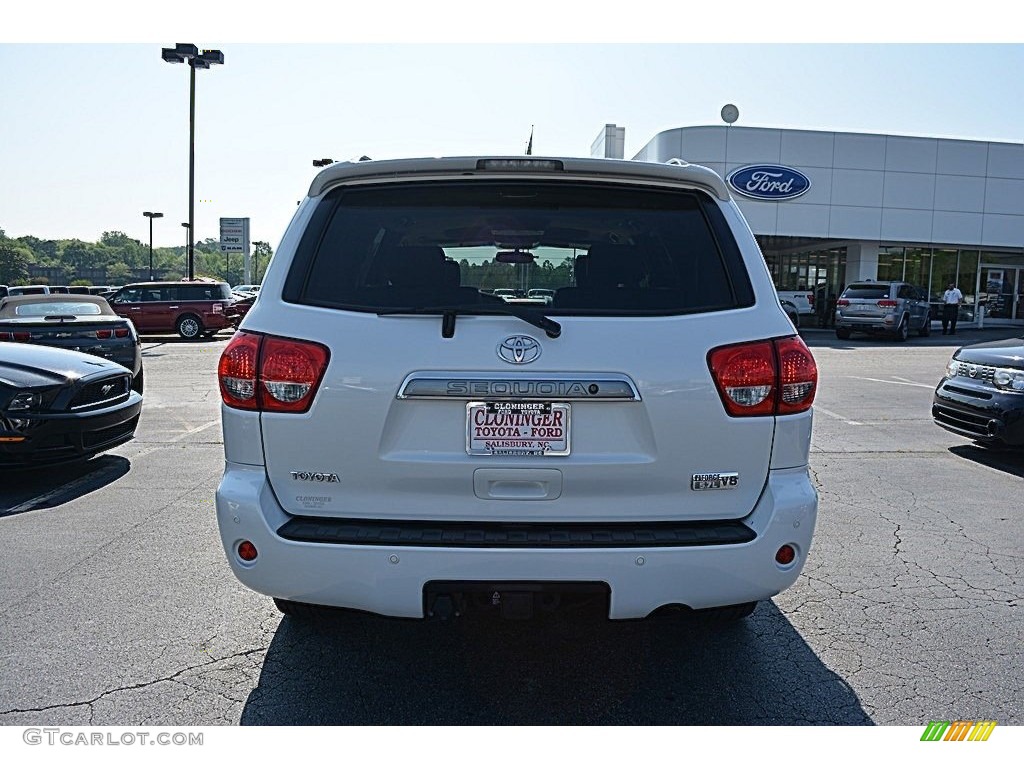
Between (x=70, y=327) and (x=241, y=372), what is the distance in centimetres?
874

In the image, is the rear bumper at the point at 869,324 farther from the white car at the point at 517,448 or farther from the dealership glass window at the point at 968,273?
the white car at the point at 517,448

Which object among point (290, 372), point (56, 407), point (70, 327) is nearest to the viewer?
point (290, 372)

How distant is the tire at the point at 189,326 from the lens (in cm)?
2283

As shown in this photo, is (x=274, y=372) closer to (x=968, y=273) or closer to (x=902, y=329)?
(x=902, y=329)

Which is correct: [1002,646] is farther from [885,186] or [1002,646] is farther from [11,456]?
[885,186]

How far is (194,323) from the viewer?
75.0 ft

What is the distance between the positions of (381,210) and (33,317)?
950cm

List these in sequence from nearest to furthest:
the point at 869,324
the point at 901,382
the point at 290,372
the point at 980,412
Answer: the point at 290,372, the point at 980,412, the point at 901,382, the point at 869,324

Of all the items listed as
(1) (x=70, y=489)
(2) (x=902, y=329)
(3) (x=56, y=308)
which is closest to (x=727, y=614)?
(1) (x=70, y=489)

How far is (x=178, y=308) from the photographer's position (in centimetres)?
2281

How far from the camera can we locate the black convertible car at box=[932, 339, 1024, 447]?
701 centimetres

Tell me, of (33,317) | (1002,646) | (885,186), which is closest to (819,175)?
(885,186)

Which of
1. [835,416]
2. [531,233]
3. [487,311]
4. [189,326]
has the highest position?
[531,233]

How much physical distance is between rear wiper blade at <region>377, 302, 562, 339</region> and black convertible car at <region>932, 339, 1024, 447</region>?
595cm
